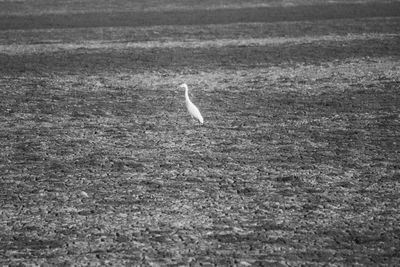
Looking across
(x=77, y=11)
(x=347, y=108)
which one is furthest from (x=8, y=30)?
(x=347, y=108)

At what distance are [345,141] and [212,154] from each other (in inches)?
56.1

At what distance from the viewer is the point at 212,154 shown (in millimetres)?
6523

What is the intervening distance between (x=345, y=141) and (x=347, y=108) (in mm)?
1481

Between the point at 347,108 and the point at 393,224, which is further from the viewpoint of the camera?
the point at 347,108

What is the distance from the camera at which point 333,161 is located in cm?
623

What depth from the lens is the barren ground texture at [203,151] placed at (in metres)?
4.50

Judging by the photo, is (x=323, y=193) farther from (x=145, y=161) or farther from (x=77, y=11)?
(x=77, y=11)

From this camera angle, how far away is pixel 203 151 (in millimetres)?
6633

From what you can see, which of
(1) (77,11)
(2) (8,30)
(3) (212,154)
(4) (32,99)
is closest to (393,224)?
(3) (212,154)

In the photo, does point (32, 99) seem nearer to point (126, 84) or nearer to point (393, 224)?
point (126, 84)

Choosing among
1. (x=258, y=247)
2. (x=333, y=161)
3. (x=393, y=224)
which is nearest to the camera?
(x=258, y=247)

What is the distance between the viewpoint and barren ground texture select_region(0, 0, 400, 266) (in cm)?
450

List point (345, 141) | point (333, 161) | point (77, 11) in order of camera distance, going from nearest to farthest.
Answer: point (333, 161) < point (345, 141) < point (77, 11)

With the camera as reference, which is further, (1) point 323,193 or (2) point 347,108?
(2) point 347,108
